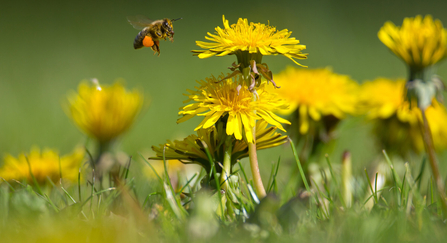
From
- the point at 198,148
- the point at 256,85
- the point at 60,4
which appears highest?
the point at 60,4

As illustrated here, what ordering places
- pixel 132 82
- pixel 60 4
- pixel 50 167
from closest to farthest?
pixel 50 167, pixel 132 82, pixel 60 4

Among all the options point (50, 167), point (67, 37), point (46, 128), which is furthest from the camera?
point (67, 37)

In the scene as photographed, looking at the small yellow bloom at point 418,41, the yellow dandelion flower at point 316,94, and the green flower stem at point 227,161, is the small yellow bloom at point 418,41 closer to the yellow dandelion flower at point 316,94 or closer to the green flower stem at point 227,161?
the yellow dandelion flower at point 316,94

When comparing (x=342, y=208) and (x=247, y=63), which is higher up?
(x=247, y=63)

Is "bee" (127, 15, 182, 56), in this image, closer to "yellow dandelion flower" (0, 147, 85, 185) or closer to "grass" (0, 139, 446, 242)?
"yellow dandelion flower" (0, 147, 85, 185)

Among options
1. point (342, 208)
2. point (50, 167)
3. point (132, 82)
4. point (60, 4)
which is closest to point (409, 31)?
point (342, 208)

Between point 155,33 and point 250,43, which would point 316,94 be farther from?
point 250,43

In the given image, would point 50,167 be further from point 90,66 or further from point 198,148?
point 90,66
